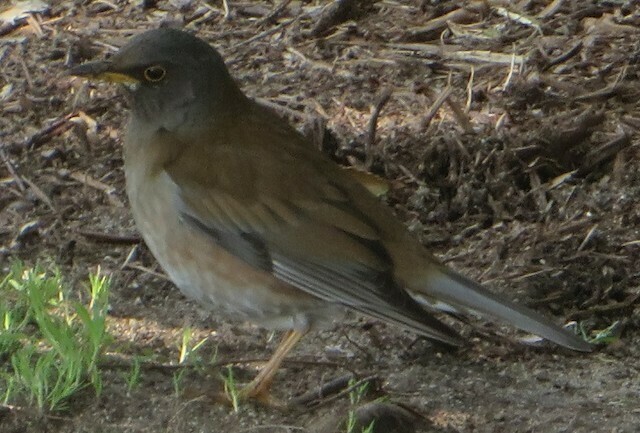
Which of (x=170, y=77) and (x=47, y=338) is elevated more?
(x=170, y=77)

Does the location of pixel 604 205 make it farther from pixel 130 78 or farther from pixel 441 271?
pixel 130 78

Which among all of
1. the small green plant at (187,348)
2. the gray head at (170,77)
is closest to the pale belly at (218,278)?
the small green plant at (187,348)

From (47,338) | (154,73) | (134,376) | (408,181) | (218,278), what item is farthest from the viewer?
(408,181)

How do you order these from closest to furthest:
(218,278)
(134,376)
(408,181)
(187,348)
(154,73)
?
A: (134,376), (218,278), (187,348), (154,73), (408,181)

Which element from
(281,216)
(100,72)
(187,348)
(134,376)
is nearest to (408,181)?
(281,216)

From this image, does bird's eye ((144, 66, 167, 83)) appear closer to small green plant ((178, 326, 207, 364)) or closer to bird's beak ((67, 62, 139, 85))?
bird's beak ((67, 62, 139, 85))

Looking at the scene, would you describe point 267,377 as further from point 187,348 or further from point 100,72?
point 100,72

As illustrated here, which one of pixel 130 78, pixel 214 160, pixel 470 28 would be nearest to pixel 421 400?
pixel 214 160

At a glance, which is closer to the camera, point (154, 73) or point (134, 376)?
point (134, 376)
